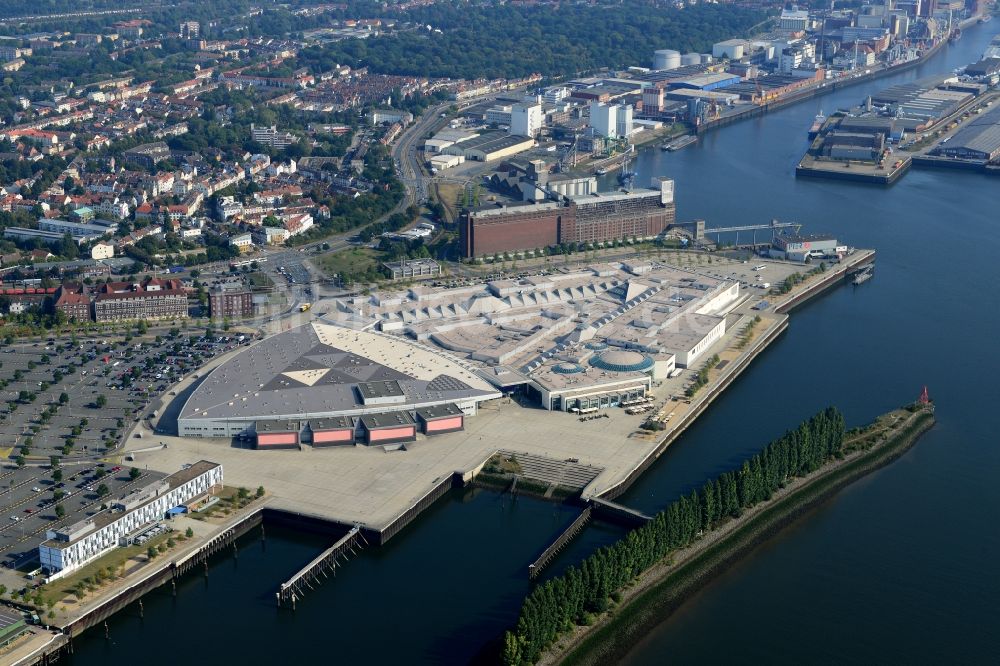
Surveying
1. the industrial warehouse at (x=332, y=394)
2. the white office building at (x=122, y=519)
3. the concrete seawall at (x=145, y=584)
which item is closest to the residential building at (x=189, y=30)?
the industrial warehouse at (x=332, y=394)

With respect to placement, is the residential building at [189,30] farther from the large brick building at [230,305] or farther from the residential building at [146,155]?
the large brick building at [230,305]

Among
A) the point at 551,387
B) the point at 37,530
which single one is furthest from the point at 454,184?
the point at 37,530

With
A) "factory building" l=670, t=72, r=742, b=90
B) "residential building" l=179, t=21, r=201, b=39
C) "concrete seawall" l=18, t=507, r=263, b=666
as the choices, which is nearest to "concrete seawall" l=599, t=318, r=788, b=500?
"concrete seawall" l=18, t=507, r=263, b=666

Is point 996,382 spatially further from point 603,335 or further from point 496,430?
point 496,430

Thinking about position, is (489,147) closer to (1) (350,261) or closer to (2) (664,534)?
(1) (350,261)

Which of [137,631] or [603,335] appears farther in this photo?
[603,335]

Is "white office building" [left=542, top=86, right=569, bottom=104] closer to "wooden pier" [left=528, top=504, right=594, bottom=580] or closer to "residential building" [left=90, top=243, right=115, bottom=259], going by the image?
"residential building" [left=90, top=243, right=115, bottom=259]
